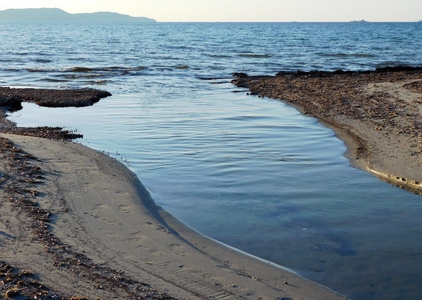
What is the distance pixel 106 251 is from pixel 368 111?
10721mm

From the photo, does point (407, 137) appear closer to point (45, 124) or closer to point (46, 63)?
point (45, 124)

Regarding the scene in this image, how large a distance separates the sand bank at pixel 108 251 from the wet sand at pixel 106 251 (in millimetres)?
10

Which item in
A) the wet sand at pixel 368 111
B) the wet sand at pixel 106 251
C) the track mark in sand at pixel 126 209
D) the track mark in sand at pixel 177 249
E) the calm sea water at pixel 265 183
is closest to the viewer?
the wet sand at pixel 106 251

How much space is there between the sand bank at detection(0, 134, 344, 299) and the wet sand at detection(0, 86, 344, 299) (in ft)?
0.03

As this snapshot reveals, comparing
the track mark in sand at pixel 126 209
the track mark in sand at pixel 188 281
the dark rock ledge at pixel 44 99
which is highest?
the dark rock ledge at pixel 44 99

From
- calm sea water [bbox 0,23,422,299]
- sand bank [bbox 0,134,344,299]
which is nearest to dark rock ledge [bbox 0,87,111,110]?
calm sea water [bbox 0,23,422,299]

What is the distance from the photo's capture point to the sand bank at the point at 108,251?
4699 mm

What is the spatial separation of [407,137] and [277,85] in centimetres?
1086

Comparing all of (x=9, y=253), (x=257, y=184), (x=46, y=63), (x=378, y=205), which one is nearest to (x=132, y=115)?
(x=257, y=184)

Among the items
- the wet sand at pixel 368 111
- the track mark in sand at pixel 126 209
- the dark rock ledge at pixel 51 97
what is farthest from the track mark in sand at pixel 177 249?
the dark rock ledge at pixel 51 97

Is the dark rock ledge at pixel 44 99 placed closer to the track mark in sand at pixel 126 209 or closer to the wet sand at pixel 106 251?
the wet sand at pixel 106 251

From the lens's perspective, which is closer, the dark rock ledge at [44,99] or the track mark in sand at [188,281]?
the track mark in sand at [188,281]

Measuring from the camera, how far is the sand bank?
15.4 feet

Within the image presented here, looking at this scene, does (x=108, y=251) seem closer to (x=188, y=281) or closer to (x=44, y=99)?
(x=188, y=281)
